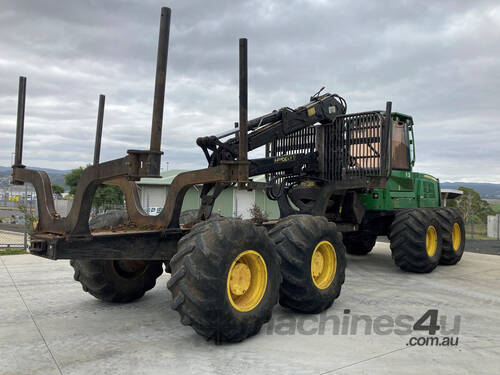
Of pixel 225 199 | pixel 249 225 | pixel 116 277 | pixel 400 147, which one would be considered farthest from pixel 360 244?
pixel 225 199

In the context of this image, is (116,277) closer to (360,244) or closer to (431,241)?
(431,241)

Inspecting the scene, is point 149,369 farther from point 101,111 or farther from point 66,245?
point 101,111

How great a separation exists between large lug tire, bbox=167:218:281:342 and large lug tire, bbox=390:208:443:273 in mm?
4579

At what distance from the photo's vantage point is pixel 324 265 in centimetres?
622

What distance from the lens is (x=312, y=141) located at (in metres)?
9.33

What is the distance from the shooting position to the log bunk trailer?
174 inches

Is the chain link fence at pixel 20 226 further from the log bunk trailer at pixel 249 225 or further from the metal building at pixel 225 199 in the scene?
the metal building at pixel 225 199

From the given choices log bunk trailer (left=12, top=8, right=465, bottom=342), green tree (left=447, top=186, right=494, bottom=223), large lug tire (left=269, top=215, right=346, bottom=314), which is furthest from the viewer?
green tree (left=447, top=186, right=494, bottom=223)

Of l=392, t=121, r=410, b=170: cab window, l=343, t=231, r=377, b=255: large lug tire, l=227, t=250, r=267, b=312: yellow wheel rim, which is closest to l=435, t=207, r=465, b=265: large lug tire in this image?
l=392, t=121, r=410, b=170: cab window

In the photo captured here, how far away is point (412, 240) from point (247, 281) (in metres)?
4.87

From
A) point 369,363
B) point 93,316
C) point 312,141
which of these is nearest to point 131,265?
point 93,316

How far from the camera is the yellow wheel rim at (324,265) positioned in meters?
6.01

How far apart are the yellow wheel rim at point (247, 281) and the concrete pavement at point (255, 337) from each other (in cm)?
42

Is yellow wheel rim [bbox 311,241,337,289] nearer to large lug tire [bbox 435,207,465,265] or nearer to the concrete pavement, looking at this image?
the concrete pavement
